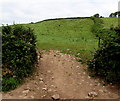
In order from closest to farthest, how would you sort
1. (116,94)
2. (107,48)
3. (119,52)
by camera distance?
(116,94) < (119,52) < (107,48)

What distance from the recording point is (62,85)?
901cm

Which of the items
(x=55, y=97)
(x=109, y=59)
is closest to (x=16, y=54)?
(x=55, y=97)

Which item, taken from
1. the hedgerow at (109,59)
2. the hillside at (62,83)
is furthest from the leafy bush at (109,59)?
the hillside at (62,83)

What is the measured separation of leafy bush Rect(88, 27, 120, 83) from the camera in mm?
8992

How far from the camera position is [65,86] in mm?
8922

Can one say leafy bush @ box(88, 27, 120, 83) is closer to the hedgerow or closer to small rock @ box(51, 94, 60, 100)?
the hedgerow

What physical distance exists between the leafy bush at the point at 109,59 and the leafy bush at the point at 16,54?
12.8 feet

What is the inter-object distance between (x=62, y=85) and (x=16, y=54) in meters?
3.08

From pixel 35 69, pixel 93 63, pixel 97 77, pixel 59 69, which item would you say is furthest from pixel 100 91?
pixel 35 69

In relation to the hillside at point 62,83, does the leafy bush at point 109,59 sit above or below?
above

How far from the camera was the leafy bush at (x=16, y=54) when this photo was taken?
29.8 feet

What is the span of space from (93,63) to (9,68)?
195 inches

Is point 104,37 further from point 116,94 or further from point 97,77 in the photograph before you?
point 116,94

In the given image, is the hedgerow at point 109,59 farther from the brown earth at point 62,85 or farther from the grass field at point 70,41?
the grass field at point 70,41
